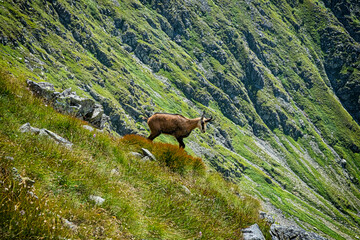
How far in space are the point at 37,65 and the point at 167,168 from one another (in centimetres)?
19896

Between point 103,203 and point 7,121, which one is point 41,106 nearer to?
point 7,121

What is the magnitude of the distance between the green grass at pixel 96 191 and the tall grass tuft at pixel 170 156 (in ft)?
0.17

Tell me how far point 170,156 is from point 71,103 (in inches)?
362

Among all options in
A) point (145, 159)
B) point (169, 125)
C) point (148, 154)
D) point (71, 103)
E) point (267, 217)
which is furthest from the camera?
point (169, 125)

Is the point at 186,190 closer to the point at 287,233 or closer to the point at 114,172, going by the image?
the point at 114,172

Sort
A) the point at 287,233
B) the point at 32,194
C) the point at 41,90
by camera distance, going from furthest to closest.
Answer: the point at 41,90 → the point at 287,233 → the point at 32,194

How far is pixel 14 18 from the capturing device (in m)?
192

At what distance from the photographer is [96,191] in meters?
6.31

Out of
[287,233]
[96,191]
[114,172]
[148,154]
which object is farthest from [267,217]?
[96,191]

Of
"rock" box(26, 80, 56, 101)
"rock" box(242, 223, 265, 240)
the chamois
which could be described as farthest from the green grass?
the chamois

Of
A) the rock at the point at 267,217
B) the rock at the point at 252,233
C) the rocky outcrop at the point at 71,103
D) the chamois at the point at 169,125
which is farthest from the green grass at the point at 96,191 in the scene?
the chamois at the point at 169,125

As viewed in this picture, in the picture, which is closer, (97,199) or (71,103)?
(97,199)

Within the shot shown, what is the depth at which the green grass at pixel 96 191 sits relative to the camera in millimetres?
4316

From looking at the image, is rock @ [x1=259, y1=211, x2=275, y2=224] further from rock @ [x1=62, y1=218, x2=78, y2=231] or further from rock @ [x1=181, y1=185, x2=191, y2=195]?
rock @ [x1=62, y1=218, x2=78, y2=231]
